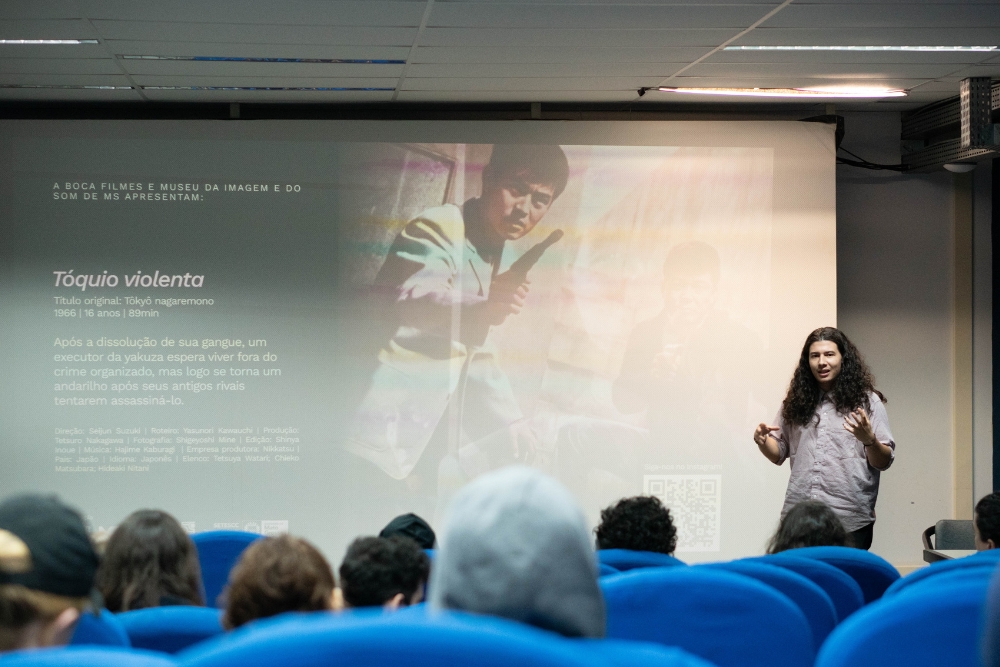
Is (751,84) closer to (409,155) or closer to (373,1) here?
(409,155)

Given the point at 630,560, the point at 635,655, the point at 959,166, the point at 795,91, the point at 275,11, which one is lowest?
the point at 630,560

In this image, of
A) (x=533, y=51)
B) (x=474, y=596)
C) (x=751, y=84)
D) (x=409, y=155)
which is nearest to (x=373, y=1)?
(x=533, y=51)

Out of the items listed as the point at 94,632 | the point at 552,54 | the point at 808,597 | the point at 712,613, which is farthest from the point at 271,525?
the point at 94,632

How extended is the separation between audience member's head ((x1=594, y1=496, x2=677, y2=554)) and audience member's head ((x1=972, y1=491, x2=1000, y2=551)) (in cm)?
109

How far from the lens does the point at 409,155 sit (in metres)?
5.95

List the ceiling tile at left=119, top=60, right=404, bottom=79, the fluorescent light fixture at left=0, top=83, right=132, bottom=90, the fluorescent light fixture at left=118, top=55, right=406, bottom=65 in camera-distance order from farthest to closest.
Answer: the fluorescent light fixture at left=0, top=83, right=132, bottom=90
the ceiling tile at left=119, top=60, right=404, bottom=79
the fluorescent light fixture at left=118, top=55, right=406, bottom=65

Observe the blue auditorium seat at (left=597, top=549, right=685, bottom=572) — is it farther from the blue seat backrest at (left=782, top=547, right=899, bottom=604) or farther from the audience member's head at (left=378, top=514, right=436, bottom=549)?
the audience member's head at (left=378, top=514, right=436, bottom=549)

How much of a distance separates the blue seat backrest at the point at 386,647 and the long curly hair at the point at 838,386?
389cm

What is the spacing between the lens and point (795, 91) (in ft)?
19.2

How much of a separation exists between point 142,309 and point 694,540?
11.5ft

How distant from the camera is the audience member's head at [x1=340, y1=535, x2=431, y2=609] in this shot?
84.7 inches

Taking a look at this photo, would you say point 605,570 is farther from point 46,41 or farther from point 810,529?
point 46,41

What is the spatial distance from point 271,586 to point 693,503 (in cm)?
459

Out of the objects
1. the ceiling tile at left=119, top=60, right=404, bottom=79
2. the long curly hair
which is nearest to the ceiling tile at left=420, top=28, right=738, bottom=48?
the ceiling tile at left=119, top=60, right=404, bottom=79
